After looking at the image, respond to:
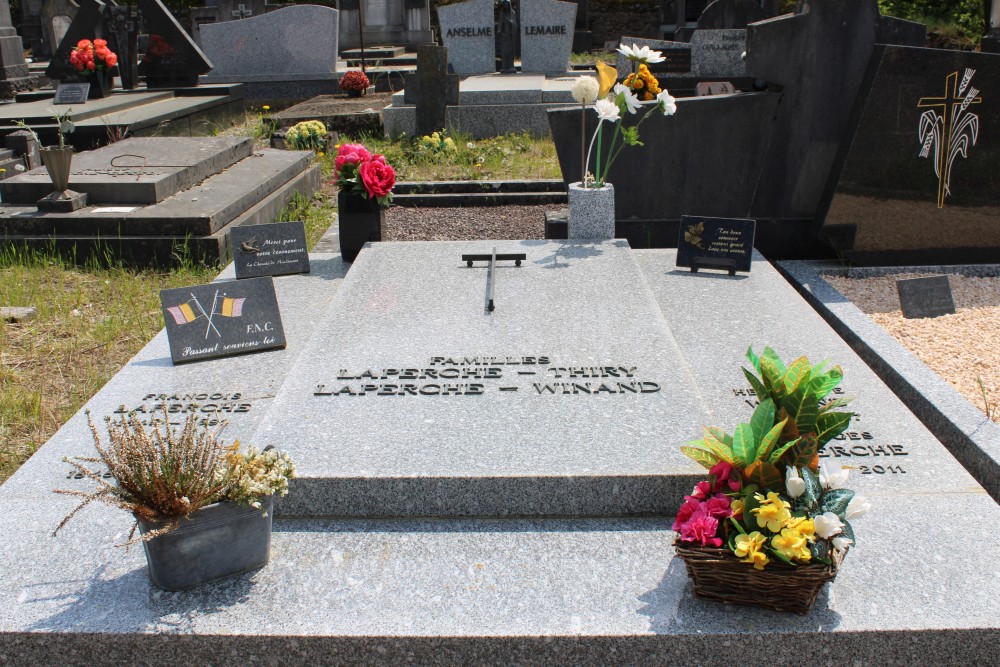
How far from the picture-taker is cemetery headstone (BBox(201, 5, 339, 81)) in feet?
50.0

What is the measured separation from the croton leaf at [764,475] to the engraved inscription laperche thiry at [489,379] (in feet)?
3.33

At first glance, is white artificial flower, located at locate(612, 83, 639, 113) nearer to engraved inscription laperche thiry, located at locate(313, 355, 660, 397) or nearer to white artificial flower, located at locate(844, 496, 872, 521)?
engraved inscription laperche thiry, located at locate(313, 355, 660, 397)

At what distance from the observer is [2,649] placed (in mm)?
2221

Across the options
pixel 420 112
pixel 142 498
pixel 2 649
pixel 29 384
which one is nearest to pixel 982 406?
pixel 142 498

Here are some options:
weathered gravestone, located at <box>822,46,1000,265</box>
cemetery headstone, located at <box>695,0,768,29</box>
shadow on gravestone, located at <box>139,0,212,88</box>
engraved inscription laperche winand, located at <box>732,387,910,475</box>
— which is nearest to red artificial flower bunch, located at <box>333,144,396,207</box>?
weathered gravestone, located at <box>822,46,1000,265</box>

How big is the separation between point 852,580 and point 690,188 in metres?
3.99

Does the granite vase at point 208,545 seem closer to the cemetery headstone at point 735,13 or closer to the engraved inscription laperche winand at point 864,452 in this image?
the engraved inscription laperche winand at point 864,452

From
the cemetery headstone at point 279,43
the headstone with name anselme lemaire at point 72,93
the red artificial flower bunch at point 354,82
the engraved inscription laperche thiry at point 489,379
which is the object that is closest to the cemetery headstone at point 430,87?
the red artificial flower bunch at point 354,82

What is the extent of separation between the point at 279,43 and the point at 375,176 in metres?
11.3

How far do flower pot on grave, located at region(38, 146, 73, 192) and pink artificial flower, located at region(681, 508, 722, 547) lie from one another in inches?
218

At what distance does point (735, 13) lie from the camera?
13.8 m

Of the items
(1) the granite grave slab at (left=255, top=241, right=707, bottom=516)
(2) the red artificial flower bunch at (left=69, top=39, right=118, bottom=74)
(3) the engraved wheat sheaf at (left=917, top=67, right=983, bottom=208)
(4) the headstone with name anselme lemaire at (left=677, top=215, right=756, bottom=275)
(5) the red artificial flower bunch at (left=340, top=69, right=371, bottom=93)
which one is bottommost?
(1) the granite grave slab at (left=255, top=241, right=707, bottom=516)

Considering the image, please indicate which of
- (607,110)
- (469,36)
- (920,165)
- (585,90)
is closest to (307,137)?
(585,90)

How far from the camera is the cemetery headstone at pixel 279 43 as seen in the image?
600 inches
